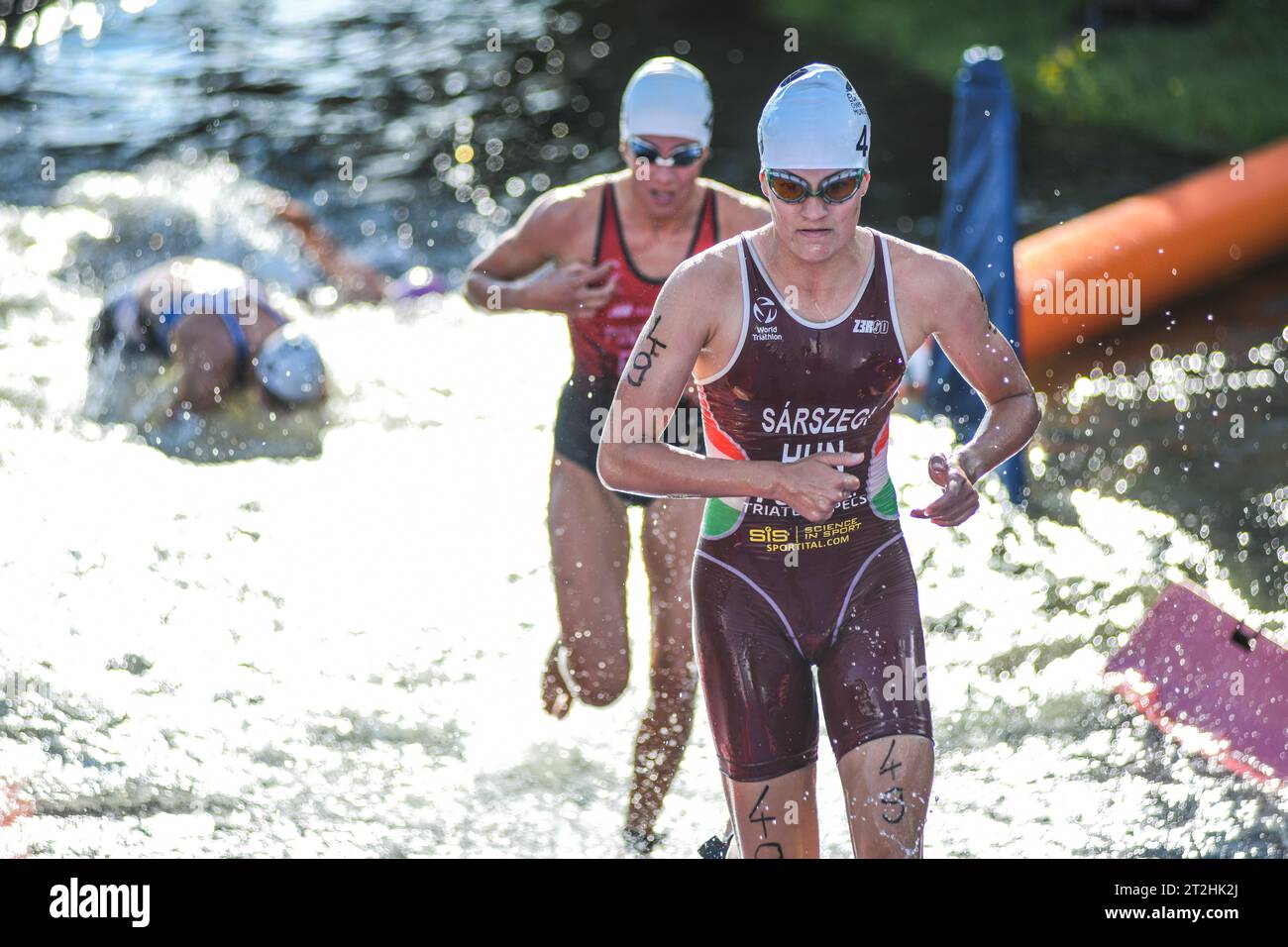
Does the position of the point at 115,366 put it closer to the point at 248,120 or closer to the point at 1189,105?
the point at 248,120

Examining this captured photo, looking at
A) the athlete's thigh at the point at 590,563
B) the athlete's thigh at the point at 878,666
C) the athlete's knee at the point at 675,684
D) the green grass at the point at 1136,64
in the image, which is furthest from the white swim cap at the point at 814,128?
the green grass at the point at 1136,64

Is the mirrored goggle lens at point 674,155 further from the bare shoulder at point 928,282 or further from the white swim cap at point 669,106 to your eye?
the bare shoulder at point 928,282

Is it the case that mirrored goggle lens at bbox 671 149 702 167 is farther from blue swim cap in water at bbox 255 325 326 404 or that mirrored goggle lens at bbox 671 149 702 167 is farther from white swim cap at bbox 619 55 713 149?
blue swim cap in water at bbox 255 325 326 404

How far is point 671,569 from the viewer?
5559 mm

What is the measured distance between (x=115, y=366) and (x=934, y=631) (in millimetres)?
5582

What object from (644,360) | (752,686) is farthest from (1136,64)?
(752,686)

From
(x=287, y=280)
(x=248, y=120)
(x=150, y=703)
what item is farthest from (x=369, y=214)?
(x=150, y=703)

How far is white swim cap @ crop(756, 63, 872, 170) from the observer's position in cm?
409

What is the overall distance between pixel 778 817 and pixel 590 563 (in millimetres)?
1677

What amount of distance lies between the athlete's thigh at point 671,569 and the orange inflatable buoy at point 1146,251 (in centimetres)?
489

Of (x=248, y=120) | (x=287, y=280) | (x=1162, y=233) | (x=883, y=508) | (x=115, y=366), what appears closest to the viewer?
(x=883, y=508)

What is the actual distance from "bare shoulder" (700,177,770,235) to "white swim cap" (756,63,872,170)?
142cm

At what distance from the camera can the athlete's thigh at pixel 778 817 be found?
165 inches

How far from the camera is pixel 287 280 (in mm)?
12500
